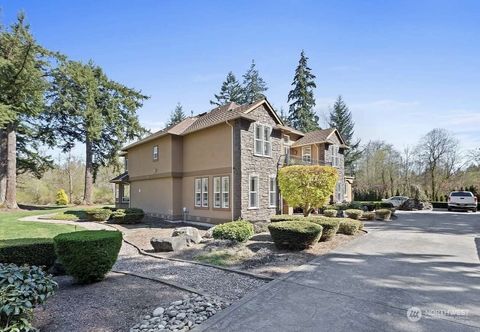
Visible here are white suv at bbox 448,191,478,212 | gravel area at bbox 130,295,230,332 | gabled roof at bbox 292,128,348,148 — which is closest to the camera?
gravel area at bbox 130,295,230,332

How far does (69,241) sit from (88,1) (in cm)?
820

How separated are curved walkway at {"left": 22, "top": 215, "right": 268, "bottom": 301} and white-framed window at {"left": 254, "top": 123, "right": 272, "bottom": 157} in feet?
33.4

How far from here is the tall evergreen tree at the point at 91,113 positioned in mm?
28703

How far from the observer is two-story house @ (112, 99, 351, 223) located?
16500mm

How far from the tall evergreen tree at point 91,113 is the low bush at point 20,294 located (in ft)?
90.4

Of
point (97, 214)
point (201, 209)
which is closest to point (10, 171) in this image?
point (97, 214)

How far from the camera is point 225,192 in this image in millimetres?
16938

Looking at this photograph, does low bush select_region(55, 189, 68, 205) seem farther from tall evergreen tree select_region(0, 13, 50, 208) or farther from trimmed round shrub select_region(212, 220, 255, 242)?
trimmed round shrub select_region(212, 220, 255, 242)

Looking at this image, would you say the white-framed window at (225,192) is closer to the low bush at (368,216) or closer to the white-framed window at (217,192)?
the white-framed window at (217,192)

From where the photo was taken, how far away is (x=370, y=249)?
409 inches

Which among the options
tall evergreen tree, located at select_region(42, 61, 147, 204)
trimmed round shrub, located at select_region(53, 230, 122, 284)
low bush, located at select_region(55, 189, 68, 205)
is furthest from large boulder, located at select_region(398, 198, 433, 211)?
low bush, located at select_region(55, 189, 68, 205)

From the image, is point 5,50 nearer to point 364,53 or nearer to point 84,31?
point 84,31

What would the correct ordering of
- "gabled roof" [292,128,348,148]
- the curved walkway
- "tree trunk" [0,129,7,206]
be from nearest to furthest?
the curved walkway, "gabled roof" [292,128,348,148], "tree trunk" [0,129,7,206]

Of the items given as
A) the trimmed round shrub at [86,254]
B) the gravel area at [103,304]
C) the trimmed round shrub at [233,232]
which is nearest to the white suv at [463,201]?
the trimmed round shrub at [233,232]
